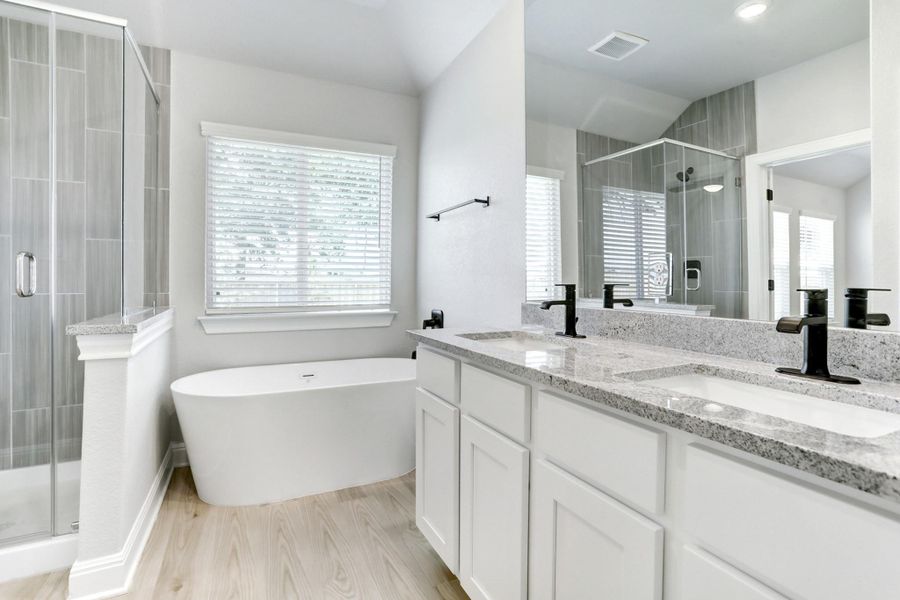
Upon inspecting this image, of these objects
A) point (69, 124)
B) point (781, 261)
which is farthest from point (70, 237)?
point (781, 261)

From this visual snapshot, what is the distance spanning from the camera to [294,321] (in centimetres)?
303

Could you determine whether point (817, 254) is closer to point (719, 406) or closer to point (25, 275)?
point (719, 406)

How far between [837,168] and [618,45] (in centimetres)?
88

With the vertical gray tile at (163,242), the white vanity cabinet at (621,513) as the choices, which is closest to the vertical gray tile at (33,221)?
the vertical gray tile at (163,242)

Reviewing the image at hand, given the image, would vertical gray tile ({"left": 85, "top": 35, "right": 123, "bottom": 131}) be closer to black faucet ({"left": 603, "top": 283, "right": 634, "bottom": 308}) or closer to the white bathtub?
the white bathtub

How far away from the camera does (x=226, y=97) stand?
284 cm

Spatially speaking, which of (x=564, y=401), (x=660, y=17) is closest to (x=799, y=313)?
(x=564, y=401)

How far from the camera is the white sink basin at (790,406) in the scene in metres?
0.79

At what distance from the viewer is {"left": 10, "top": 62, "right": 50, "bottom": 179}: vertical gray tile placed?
188cm

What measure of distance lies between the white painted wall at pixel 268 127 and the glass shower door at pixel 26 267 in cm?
81

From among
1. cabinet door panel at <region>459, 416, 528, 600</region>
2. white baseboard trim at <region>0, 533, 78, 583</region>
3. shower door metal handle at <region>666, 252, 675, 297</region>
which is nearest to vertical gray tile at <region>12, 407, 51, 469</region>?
white baseboard trim at <region>0, 533, 78, 583</region>

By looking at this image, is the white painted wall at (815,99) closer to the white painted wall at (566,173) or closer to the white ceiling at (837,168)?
the white ceiling at (837,168)

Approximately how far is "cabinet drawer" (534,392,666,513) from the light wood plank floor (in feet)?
3.12

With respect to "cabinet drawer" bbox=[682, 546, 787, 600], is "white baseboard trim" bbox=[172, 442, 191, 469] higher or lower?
lower
